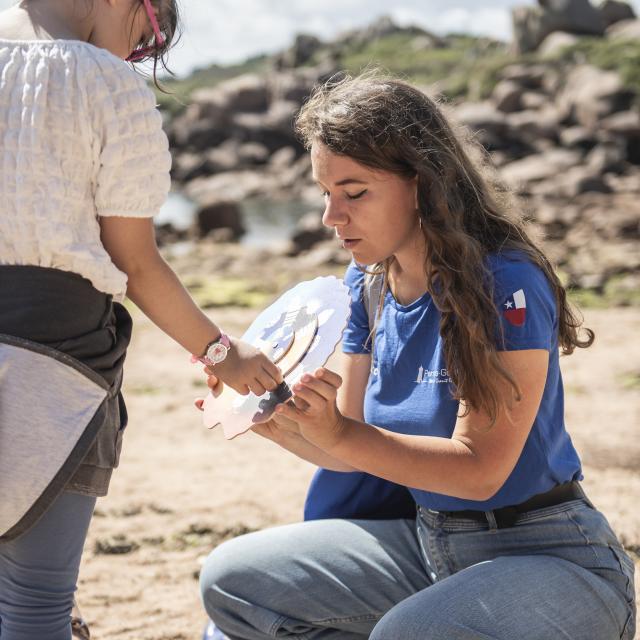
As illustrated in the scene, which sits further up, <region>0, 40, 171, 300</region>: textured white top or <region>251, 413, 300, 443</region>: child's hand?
<region>0, 40, 171, 300</region>: textured white top

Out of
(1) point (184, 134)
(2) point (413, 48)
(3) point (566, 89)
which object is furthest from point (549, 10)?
(2) point (413, 48)

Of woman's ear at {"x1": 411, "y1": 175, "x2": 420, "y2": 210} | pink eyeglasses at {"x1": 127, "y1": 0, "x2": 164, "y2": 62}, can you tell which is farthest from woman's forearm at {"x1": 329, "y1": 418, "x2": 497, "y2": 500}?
pink eyeglasses at {"x1": 127, "y1": 0, "x2": 164, "y2": 62}

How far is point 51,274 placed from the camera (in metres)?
2.05

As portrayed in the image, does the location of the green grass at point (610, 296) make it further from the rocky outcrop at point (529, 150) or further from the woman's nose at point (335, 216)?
the woman's nose at point (335, 216)

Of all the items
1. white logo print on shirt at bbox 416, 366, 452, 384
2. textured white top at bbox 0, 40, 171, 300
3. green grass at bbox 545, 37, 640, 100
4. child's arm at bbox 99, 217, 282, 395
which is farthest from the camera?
green grass at bbox 545, 37, 640, 100

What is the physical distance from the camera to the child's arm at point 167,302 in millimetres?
2111

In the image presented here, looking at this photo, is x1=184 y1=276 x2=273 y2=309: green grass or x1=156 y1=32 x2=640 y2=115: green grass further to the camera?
x1=156 y1=32 x2=640 y2=115: green grass

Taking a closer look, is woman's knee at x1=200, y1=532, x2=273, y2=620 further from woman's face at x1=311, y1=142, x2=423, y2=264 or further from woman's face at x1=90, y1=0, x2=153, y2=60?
woman's face at x1=90, y1=0, x2=153, y2=60

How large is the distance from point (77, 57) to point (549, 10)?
4893 cm

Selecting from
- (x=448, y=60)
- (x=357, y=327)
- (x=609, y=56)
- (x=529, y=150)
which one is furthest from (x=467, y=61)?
(x=357, y=327)

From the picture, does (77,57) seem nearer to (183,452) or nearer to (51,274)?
(51,274)

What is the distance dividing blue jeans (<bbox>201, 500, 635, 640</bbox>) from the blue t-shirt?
0.27 ft

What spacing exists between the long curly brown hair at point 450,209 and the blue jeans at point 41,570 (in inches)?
37.6

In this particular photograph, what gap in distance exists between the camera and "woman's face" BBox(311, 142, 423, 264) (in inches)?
97.6
